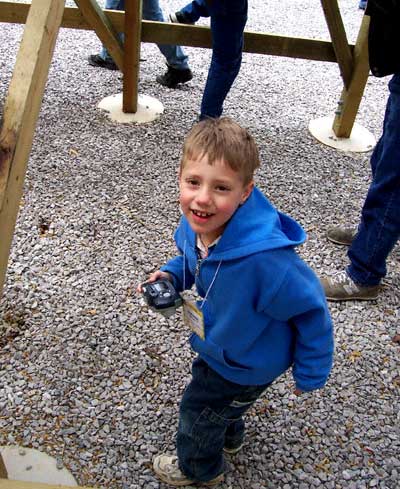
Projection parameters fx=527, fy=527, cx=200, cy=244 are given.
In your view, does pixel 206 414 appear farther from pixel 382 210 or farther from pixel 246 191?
pixel 382 210

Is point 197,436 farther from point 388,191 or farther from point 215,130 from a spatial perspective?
point 388,191

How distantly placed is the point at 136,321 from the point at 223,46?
1913 mm

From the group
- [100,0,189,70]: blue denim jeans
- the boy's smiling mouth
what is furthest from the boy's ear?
[100,0,189,70]: blue denim jeans

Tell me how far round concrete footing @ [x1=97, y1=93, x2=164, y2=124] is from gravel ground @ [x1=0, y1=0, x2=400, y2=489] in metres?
0.09

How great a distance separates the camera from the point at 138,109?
4.30m

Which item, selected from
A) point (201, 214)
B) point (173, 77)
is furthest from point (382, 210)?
point (173, 77)

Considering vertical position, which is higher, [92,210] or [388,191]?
[388,191]

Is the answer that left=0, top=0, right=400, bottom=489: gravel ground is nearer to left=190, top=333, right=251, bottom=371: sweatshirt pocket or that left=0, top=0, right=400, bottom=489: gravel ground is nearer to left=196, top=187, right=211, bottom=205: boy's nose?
left=190, top=333, right=251, bottom=371: sweatshirt pocket

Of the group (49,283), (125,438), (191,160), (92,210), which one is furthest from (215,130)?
(92,210)

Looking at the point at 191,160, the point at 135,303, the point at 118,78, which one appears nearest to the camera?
the point at 191,160

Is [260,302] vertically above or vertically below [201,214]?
below

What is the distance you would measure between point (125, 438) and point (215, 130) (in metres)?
1.32

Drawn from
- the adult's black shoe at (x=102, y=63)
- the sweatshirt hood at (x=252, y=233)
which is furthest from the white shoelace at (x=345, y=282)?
the adult's black shoe at (x=102, y=63)

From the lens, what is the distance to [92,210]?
10.6 ft
